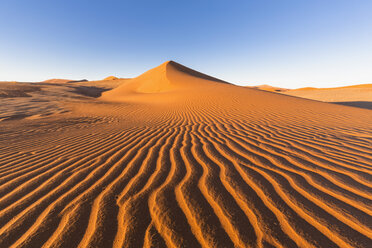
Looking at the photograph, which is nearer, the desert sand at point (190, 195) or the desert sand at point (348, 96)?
the desert sand at point (190, 195)

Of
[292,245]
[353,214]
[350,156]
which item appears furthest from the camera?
[350,156]

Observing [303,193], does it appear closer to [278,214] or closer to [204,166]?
[278,214]

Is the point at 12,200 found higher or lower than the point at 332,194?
lower

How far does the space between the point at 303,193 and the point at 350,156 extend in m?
1.79

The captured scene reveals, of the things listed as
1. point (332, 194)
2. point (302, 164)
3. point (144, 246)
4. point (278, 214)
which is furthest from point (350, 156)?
point (144, 246)

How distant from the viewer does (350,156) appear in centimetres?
273

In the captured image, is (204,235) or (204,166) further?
(204,166)

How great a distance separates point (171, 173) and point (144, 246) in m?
1.06

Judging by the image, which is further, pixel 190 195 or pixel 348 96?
pixel 348 96

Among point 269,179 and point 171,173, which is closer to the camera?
point 269,179

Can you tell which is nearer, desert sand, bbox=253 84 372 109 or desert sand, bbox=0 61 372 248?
desert sand, bbox=0 61 372 248

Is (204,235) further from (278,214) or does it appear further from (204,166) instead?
(204,166)

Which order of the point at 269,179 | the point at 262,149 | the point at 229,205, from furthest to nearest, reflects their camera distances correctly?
1. the point at 262,149
2. the point at 269,179
3. the point at 229,205

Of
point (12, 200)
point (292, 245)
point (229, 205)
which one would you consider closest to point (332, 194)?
point (292, 245)
